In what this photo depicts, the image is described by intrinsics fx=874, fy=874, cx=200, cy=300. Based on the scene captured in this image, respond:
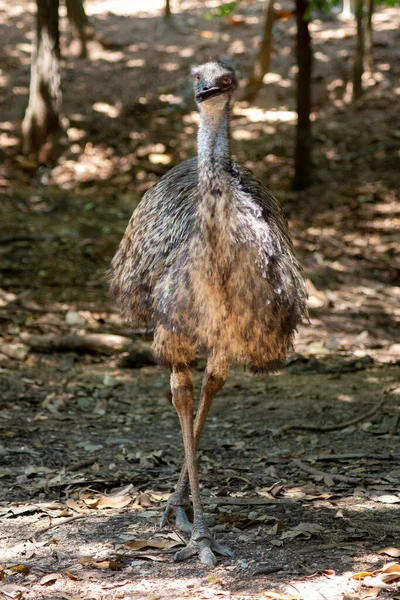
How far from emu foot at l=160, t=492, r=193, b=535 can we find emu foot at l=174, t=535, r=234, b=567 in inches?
10.3

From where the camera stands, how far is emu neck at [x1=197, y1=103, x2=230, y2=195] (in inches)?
156

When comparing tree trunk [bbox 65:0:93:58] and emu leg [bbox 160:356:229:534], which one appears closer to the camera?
emu leg [bbox 160:356:229:534]

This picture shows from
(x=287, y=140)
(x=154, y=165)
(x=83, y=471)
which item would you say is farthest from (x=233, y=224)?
(x=287, y=140)

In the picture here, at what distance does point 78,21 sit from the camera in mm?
17797

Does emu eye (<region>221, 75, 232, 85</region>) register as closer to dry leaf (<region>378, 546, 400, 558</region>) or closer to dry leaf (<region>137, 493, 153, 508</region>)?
dry leaf (<region>378, 546, 400, 558</region>)

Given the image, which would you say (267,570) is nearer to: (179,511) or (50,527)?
(179,511)

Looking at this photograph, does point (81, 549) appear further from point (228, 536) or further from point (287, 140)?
point (287, 140)

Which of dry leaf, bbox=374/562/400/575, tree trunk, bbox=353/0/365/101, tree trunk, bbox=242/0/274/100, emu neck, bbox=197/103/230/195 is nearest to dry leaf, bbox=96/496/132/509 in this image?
dry leaf, bbox=374/562/400/575

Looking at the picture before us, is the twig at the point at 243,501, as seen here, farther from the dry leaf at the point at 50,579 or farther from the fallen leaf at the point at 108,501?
the dry leaf at the point at 50,579

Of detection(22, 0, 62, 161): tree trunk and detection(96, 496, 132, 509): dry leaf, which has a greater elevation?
detection(22, 0, 62, 161): tree trunk

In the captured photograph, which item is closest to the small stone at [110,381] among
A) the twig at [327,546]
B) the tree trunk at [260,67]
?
the twig at [327,546]

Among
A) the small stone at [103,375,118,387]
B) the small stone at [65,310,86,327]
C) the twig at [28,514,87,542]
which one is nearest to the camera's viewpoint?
the twig at [28,514,87,542]

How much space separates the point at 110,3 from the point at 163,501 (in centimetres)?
1990

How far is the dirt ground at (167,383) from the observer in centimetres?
418
